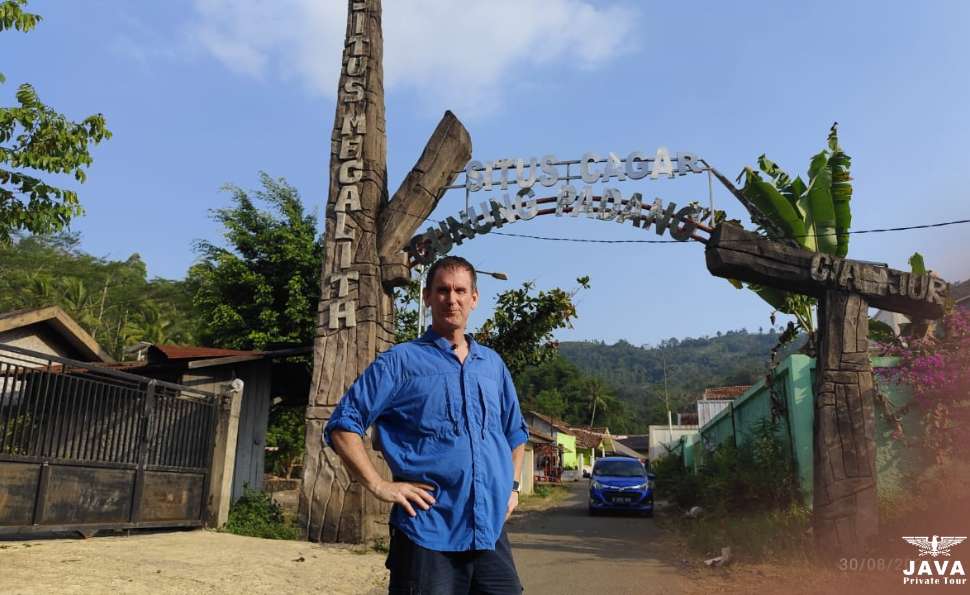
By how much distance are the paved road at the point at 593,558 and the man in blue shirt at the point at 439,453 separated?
15.6 ft

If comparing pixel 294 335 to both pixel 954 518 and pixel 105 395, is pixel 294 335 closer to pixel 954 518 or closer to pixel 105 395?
pixel 105 395

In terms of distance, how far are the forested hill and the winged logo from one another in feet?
278

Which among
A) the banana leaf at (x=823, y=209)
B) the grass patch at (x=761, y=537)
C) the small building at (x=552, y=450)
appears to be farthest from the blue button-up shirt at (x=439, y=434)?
the small building at (x=552, y=450)

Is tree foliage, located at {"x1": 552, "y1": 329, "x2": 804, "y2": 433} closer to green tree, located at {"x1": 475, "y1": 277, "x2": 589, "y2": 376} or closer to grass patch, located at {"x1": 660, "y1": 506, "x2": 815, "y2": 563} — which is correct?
green tree, located at {"x1": 475, "y1": 277, "x2": 589, "y2": 376}

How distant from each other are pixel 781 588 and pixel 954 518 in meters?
2.79

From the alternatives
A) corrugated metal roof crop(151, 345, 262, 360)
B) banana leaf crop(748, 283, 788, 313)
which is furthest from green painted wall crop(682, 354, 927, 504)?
corrugated metal roof crop(151, 345, 262, 360)

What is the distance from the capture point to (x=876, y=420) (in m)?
9.50

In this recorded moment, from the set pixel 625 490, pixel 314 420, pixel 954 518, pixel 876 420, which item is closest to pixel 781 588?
pixel 954 518

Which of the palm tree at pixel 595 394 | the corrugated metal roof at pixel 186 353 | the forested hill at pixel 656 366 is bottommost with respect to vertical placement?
the corrugated metal roof at pixel 186 353

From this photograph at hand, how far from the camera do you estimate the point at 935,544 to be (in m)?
7.19

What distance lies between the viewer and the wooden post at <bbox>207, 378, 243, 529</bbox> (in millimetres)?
10090

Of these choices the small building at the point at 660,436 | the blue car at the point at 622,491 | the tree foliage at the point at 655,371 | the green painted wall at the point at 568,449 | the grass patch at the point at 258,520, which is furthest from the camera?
the tree foliage at the point at 655,371

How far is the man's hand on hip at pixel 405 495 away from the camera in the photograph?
2283 mm
